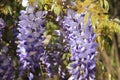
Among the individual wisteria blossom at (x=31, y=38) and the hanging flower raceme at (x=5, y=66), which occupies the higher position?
the individual wisteria blossom at (x=31, y=38)

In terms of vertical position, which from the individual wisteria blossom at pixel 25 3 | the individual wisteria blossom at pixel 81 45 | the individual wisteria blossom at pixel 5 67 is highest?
the individual wisteria blossom at pixel 25 3

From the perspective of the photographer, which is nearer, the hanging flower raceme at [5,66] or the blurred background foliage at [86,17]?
the blurred background foliage at [86,17]

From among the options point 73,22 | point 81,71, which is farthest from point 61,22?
point 81,71

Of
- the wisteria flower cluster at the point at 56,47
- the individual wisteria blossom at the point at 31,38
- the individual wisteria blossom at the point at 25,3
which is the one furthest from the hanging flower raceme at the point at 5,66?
the individual wisteria blossom at the point at 25,3

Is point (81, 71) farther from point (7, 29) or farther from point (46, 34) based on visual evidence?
point (7, 29)

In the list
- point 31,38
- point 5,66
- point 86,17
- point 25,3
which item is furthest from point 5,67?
point 86,17

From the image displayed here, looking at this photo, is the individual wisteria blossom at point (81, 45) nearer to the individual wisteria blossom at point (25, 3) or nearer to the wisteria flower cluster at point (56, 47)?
the wisteria flower cluster at point (56, 47)
